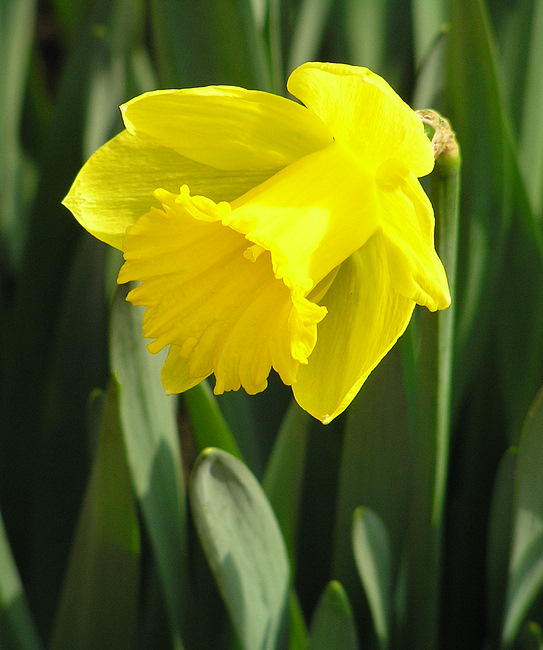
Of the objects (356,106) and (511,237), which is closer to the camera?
(356,106)

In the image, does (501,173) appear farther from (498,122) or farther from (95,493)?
(95,493)

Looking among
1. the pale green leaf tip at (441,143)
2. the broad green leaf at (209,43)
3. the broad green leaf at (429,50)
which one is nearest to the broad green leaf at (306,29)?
the broad green leaf at (429,50)

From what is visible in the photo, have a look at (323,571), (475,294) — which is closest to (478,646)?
(323,571)

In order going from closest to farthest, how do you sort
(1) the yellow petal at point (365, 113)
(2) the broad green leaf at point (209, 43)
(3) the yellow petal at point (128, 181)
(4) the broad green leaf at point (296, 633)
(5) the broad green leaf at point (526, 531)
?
(1) the yellow petal at point (365, 113), (3) the yellow petal at point (128, 181), (5) the broad green leaf at point (526, 531), (4) the broad green leaf at point (296, 633), (2) the broad green leaf at point (209, 43)

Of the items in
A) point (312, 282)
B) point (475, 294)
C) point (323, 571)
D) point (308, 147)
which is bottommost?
point (323, 571)

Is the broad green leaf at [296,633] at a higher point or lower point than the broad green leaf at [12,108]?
lower

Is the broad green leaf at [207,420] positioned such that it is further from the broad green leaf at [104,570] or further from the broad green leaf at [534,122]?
the broad green leaf at [534,122]

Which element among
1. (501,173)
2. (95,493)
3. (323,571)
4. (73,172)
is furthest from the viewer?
(73,172)
